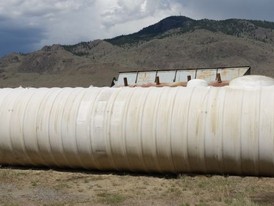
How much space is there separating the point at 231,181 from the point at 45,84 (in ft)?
327

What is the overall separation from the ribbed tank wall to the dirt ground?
19.1 inches

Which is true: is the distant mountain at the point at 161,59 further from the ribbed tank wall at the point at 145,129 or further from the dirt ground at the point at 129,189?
the dirt ground at the point at 129,189

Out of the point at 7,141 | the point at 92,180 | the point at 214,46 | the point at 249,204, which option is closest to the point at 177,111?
the point at 92,180

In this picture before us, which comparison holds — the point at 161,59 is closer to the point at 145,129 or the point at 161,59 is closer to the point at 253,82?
the point at 253,82

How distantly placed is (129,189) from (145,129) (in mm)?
2018

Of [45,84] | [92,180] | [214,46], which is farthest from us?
[214,46]

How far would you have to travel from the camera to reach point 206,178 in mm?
14461

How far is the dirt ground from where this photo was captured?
12281 mm

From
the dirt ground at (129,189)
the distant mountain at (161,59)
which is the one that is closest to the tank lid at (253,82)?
the dirt ground at (129,189)

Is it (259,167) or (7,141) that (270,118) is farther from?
(7,141)

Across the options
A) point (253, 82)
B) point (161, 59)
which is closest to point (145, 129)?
point (253, 82)

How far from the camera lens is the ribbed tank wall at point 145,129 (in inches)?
556

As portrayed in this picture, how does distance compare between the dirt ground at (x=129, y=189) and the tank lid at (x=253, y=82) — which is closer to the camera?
the dirt ground at (x=129, y=189)

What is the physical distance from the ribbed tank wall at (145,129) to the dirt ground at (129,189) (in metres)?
0.49
